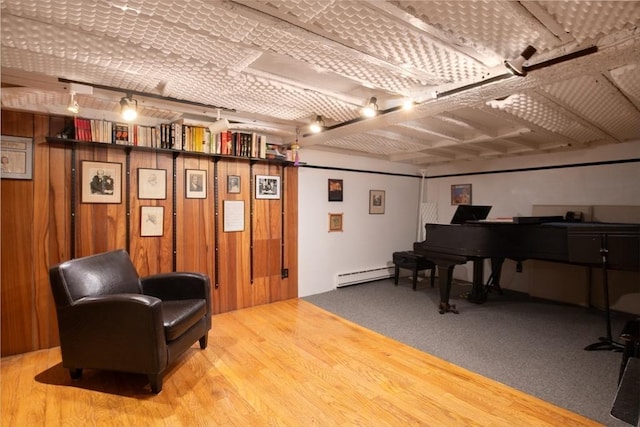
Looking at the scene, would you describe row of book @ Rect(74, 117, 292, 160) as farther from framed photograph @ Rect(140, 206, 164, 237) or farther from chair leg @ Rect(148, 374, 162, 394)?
chair leg @ Rect(148, 374, 162, 394)

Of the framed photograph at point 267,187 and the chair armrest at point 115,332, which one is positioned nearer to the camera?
the chair armrest at point 115,332

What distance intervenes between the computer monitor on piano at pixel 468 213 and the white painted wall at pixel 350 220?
1.55 meters

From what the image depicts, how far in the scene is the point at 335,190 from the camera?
495 cm

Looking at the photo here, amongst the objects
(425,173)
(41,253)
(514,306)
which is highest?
(425,173)

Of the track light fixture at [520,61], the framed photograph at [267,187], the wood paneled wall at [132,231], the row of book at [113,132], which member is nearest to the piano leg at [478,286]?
the wood paneled wall at [132,231]

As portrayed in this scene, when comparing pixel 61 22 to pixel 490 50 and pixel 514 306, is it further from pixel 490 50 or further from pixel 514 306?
pixel 514 306

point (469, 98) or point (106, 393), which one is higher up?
point (469, 98)

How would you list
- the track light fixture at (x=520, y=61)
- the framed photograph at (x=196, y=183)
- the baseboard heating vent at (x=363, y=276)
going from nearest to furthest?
the track light fixture at (x=520, y=61) < the framed photograph at (x=196, y=183) < the baseboard heating vent at (x=363, y=276)

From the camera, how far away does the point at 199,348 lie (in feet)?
9.43

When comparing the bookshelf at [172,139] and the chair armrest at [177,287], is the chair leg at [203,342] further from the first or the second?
the bookshelf at [172,139]

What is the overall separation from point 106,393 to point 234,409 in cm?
94

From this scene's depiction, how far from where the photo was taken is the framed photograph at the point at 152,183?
3.26 meters

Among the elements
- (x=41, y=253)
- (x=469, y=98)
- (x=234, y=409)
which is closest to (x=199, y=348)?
(x=234, y=409)

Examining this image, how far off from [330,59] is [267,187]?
237cm
